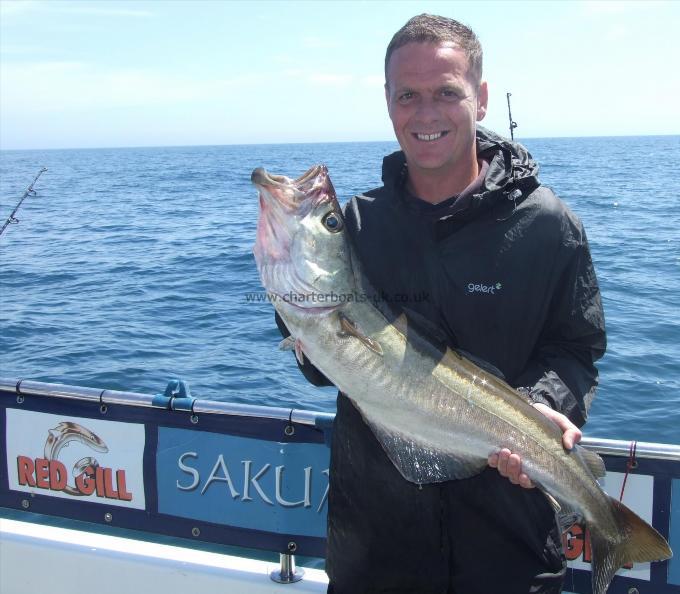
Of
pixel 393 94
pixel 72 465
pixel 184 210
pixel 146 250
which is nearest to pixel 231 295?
pixel 146 250

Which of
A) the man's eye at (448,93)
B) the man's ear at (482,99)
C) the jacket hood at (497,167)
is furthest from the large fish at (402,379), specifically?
the man's ear at (482,99)

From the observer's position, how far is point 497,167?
306 centimetres

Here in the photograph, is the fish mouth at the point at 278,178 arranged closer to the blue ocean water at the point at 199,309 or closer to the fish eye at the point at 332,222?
the fish eye at the point at 332,222

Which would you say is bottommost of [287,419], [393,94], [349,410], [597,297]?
[287,419]

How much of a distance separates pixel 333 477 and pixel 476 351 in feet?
2.77

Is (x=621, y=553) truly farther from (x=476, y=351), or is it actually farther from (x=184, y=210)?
(x=184, y=210)

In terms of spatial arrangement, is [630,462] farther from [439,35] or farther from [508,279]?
[439,35]

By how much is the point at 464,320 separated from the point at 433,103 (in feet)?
3.16

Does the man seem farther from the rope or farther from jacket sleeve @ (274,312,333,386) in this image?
the rope

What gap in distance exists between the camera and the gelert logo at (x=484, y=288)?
291cm

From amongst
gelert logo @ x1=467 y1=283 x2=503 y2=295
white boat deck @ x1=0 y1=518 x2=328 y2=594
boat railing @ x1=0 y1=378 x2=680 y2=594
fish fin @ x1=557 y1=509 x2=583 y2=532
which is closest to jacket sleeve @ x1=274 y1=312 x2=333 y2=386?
boat railing @ x1=0 y1=378 x2=680 y2=594

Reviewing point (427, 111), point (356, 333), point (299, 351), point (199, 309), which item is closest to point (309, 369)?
point (299, 351)

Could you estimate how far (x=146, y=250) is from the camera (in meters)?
21.3

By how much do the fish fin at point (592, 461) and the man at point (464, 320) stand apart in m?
0.08
